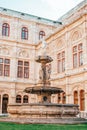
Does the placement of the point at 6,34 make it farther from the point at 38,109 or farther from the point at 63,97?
the point at 38,109

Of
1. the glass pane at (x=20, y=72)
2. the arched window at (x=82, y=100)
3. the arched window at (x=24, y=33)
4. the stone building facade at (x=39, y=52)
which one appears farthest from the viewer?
the arched window at (x=24, y=33)

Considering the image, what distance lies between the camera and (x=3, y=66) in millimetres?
27922

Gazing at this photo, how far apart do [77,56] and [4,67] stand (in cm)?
1007

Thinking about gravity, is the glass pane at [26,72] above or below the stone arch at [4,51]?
below

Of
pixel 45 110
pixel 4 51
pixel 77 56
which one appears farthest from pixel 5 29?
pixel 45 110

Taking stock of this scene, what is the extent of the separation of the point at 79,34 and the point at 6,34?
10.8 metres

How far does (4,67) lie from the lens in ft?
91.8

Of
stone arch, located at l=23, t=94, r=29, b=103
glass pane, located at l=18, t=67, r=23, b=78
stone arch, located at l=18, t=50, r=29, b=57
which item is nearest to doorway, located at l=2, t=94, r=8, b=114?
stone arch, located at l=23, t=94, r=29, b=103

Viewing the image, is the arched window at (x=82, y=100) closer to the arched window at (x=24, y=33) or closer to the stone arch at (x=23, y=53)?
the stone arch at (x=23, y=53)

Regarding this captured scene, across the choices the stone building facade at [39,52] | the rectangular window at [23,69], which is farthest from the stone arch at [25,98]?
the rectangular window at [23,69]

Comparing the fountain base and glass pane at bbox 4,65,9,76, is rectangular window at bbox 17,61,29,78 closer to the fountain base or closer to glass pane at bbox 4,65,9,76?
glass pane at bbox 4,65,9,76

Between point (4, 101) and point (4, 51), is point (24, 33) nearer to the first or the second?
point (4, 51)

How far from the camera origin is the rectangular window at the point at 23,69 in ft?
94.9

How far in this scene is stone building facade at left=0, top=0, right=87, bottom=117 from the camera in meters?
21.1
